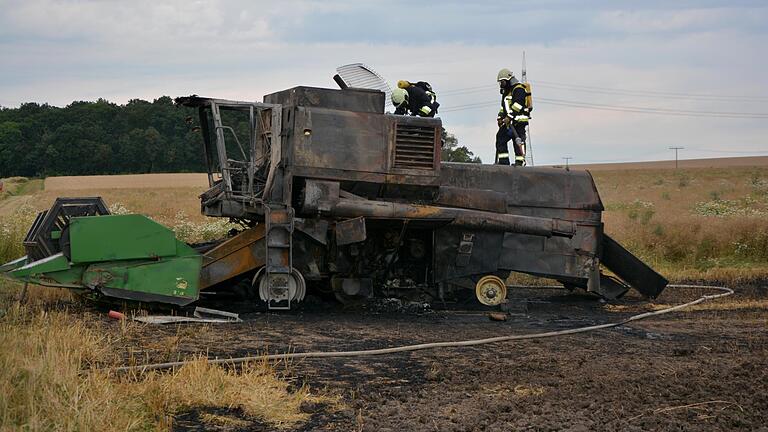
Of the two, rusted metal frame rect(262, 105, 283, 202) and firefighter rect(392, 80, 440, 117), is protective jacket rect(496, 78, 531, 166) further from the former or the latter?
rusted metal frame rect(262, 105, 283, 202)

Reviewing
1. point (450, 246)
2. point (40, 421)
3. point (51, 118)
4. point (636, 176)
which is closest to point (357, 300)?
point (450, 246)

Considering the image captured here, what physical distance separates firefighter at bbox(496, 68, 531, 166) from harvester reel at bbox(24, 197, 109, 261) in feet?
20.9

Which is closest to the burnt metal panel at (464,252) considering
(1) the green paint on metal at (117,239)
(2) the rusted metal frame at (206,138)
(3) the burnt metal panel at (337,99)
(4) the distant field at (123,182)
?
(3) the burnt metal panel at (337,99)

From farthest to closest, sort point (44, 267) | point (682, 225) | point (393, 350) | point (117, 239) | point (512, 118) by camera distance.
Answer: point (682, 225)
point (512, 118)
point (117, 239)
point (44, 267)
point (393, 350)

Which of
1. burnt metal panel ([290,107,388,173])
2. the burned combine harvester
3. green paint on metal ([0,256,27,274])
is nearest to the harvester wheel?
the burned combine harvester

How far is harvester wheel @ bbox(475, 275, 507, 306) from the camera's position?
13.3m

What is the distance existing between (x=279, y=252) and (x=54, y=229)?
9.37 ft

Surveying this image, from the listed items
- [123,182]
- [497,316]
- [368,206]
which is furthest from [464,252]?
[123,182]

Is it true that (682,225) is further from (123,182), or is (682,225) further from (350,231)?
(123,182)

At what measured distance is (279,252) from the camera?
12094mm

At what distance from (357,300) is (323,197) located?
185 centimetres

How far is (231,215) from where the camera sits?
12328mm

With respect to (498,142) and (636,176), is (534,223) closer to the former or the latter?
(498,142)

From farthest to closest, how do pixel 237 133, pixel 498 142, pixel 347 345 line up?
1. pixel 498 142
2. pixel 237 133
3. pixel 347 345
